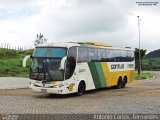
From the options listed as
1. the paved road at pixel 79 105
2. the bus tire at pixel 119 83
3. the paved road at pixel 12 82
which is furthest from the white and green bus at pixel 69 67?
the paved road at pixel 12 82

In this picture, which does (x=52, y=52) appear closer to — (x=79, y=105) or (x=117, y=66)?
(x=79, y=105)

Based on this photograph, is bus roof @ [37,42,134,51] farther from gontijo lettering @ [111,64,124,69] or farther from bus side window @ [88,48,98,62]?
gontijo lettering @ [111,64,124,69]

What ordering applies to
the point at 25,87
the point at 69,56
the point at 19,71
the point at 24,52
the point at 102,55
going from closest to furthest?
1. the point at 69,56
2. the point at 102,55
3. the point at 25,87
4. the point at 19,71
5. the point at 24,52

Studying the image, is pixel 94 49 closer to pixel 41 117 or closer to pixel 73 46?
pixel 73 46

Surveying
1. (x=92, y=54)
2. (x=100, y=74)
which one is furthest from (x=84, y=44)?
(x=100, y=74)

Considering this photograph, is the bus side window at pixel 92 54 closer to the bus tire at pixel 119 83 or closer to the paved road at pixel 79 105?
the paved road at pixel 79 105

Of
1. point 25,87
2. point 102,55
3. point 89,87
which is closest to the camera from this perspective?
point 89,87

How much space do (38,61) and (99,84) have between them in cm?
591

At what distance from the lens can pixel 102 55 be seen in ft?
94.1

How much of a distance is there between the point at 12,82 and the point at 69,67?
31.4ft

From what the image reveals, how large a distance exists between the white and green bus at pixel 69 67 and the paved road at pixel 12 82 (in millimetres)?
7337

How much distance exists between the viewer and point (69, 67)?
78.7ft

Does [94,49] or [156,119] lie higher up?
[94,49]

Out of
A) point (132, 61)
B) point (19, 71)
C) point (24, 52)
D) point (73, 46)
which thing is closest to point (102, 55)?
point (73, 46)
